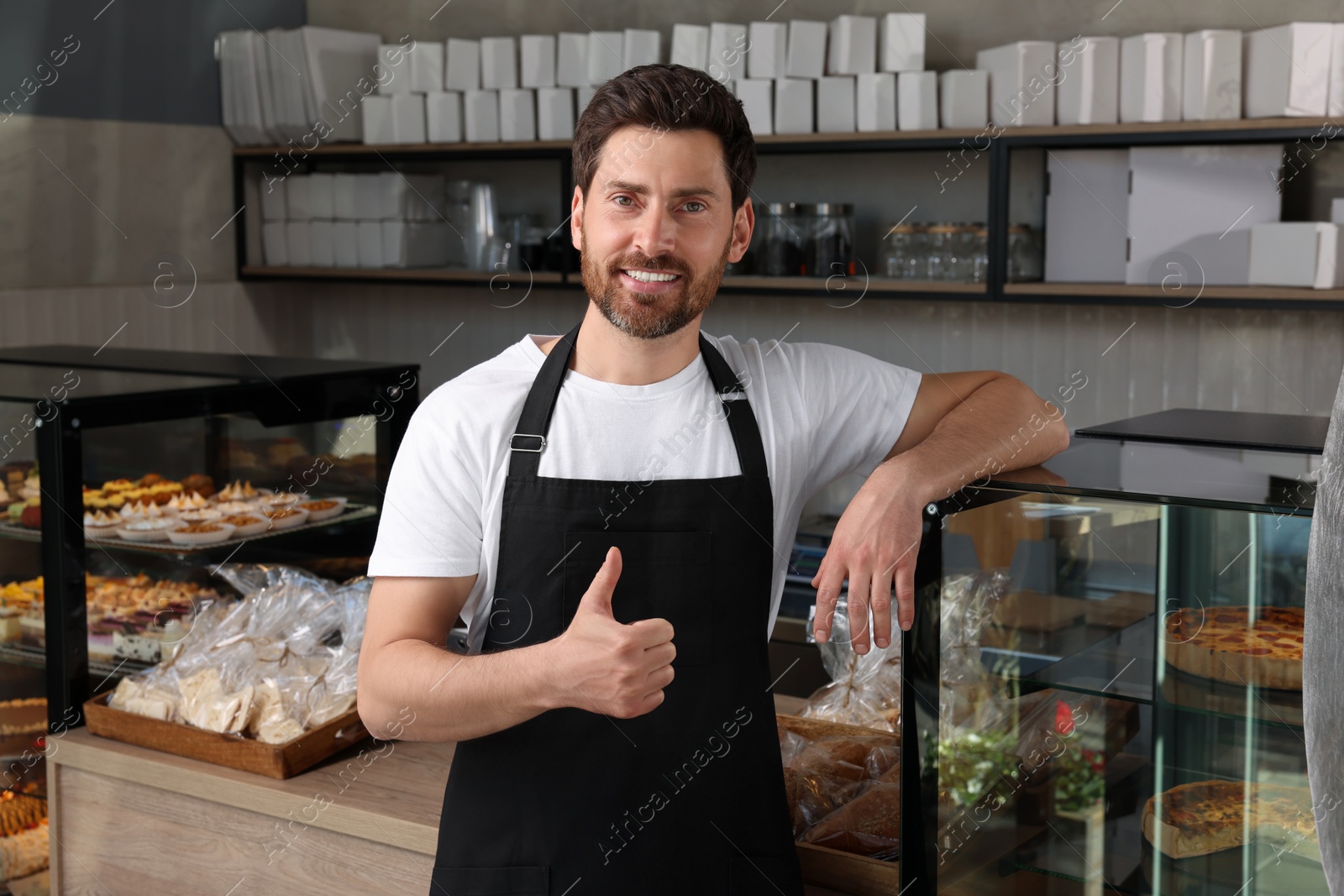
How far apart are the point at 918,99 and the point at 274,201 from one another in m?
2.38

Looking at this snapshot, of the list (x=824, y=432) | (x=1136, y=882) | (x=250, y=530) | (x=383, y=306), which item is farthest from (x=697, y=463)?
(x=383, y=306)

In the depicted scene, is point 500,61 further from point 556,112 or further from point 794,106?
point 794,106

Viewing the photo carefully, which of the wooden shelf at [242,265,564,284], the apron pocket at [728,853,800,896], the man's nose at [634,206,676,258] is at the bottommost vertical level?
the apron pocket at [728,853,800,896]

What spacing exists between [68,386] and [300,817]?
857 millimetres

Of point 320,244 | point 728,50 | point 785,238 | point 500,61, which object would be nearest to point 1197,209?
point 785,238

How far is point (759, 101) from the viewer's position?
3.54 meters

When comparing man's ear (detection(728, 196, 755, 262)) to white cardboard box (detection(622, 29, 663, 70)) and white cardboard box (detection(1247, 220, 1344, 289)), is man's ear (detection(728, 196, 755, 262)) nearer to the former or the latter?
white cardboard box (detection(1247, 220, 1344, 289))

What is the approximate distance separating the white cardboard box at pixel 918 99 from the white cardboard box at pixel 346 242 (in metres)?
1.96

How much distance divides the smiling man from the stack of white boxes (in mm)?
2943

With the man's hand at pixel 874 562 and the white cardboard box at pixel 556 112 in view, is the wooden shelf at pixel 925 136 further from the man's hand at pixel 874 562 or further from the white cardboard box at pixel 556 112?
the man's hand at pixel 874 562

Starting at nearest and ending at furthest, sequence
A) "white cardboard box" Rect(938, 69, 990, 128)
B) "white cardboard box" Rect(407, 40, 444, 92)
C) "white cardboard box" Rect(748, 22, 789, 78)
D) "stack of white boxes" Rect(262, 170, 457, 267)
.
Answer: "white cardboard box" Rect(938, 69, 990, 128) → "white cardboard box" Rect(748, 22, 789, 78) → "white cardboard box" Rect(407, 40, 444, 92) → "stack of white boxes" Rect(262, 170, 457, 267)

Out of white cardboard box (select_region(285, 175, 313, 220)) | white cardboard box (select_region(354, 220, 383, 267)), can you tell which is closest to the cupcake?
white cardboard box (select_region(354, 220, 383, 267))

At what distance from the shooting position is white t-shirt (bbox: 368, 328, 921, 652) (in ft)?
4.27

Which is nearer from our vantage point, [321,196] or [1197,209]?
[1197,209]
